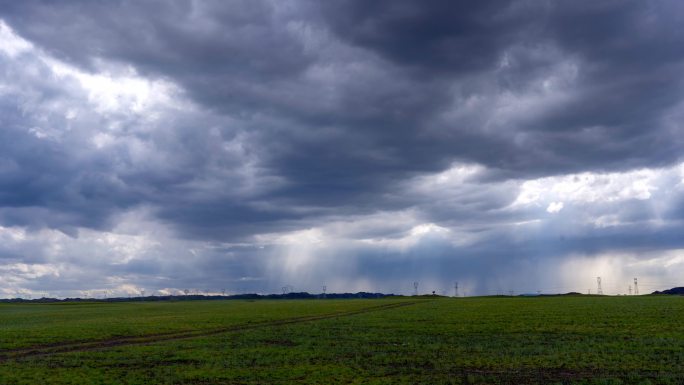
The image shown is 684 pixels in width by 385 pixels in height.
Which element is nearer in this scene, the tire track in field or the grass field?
the grass field

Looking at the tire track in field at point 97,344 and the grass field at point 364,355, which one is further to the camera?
the tire track in field at point 97,344

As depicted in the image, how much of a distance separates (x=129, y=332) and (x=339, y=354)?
31118mm

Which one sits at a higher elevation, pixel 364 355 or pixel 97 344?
pixel 364 355

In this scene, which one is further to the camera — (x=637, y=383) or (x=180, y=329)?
(x=180, y=329)

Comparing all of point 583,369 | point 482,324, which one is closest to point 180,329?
point 482,324

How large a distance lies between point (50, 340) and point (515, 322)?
162 ft

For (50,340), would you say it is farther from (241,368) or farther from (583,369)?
(583,369)

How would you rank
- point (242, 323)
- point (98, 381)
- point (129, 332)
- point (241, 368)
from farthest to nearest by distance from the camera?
point (242, 323), point (129, 332), point (241, 368), point (98, 381)

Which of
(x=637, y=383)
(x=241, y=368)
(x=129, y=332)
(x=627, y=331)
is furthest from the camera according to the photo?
(x=129, y=332)

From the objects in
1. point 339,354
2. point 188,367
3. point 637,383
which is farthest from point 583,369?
point 188,367

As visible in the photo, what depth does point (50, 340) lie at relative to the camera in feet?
165

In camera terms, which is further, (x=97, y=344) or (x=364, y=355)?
(x=97, y=344)

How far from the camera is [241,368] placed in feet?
107

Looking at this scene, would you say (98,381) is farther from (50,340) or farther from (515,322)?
(515,322)
